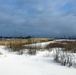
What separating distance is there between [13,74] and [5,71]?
72 cm

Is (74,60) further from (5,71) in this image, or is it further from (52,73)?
(5,71)

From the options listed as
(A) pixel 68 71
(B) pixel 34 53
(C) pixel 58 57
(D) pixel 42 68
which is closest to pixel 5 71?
(D) pixel 42 68

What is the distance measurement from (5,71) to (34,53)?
848 cm

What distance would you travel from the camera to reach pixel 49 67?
39.4 feet

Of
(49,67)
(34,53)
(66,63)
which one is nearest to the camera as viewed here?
(49,67)

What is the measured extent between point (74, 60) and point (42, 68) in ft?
9.24

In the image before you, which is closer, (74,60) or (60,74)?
(60,74)

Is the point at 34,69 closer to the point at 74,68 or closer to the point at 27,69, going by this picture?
the point at 27,69

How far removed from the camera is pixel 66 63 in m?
13.0

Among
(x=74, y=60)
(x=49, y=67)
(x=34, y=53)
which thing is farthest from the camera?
(x=34, y=53)

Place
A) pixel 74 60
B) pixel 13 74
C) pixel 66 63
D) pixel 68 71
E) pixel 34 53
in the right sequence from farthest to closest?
pixel 34 53 → pixel 74 60 → pixel 66 63 → pixel 68 71 → pixel 13 74

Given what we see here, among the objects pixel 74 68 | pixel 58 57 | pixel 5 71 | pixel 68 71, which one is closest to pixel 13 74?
pixel 5 71

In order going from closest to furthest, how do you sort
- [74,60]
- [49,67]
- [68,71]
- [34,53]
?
[68,71]
[49,67]
[74,60]
[34,53]

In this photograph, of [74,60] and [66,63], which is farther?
[74,60]
